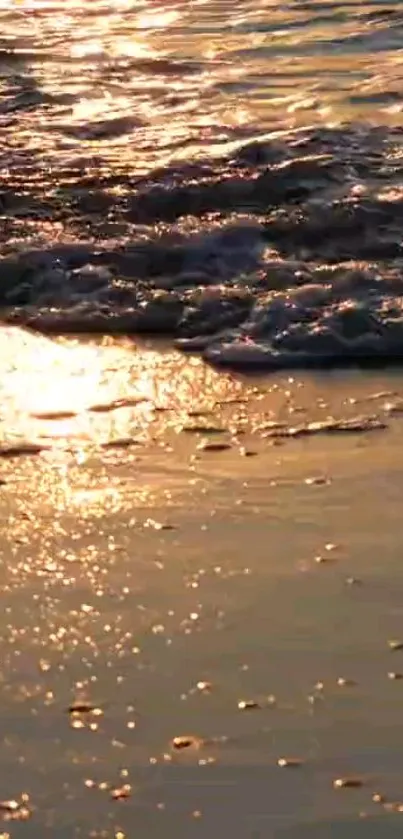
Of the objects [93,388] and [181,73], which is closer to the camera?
[93,388]

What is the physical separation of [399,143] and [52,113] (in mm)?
1829

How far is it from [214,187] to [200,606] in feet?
11.0

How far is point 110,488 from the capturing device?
3.64 m

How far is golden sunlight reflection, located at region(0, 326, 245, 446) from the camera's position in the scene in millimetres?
4012

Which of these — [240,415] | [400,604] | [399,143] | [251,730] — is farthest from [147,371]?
[399,143]

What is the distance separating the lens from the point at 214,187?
20.3 ft

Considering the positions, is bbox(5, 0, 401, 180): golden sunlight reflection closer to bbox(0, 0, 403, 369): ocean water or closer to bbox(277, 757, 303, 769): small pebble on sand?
bbox(0, 0, 403, 369): ocean water

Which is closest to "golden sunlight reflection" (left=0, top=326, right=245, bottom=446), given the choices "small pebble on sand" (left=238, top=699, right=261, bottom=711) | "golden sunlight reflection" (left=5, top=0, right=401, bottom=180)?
"small pebble on sand" (left=238, top=699, right=261, bottom=711)

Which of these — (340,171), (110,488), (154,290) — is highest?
(340,171)

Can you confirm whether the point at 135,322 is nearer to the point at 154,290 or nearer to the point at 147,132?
the point at 154,290

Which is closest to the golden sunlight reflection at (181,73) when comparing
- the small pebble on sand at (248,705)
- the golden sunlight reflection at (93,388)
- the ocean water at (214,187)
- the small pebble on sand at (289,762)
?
the ocean water at (214,187)

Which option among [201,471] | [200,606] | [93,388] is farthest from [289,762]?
[93,388]

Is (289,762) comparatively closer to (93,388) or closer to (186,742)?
(186,742)

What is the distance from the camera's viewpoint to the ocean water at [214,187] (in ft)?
16.1
